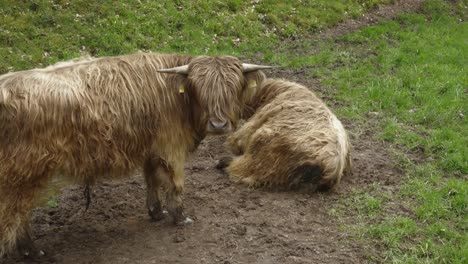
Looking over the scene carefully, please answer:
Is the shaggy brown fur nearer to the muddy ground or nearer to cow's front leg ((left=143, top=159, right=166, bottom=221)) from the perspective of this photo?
cow's front leg ((left=143, top=159, right=166, bottom=221))

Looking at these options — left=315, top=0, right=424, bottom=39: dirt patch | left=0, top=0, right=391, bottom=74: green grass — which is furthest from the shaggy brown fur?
left=315, top=0, right=424, bottom=39: dirt patch

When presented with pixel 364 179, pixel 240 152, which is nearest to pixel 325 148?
pixel 364 179

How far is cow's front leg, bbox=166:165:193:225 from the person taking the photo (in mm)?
5934

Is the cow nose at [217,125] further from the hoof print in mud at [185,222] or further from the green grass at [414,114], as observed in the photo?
the green grass at [414,114]

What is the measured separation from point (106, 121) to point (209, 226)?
168 centimetres

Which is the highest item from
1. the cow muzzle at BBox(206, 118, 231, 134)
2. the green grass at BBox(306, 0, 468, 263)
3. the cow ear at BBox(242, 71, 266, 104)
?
the cow ear at BBox(242, 71, 266, 104)

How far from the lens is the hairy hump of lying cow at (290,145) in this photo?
6828 millimetres

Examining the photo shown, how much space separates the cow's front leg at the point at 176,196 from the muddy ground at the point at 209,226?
0.11 meters

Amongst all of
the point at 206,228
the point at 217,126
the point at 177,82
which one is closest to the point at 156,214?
the point at 206,228

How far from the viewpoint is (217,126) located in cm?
558

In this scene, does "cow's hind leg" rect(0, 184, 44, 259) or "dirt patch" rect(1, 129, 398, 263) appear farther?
"dirt patch" rect(1, 129, 398, 263)

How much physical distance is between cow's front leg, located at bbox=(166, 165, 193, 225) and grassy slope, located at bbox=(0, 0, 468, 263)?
1.78 metres

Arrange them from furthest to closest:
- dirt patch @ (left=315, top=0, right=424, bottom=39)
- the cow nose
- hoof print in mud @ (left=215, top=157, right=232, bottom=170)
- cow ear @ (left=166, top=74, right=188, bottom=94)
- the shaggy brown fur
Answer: dirt patch @ (left=315, top=0, right=424, bottom=39) → hoof print in mud @ (left=215, top=157, right=232, bottom=170) → cow ear @ (left=166, top=74, right=188, bottom=94) → the cow nose → the shaggy brown fur

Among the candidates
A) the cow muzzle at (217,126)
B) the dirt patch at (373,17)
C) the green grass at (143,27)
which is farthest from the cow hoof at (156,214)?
the dirt patch at (373,17)
